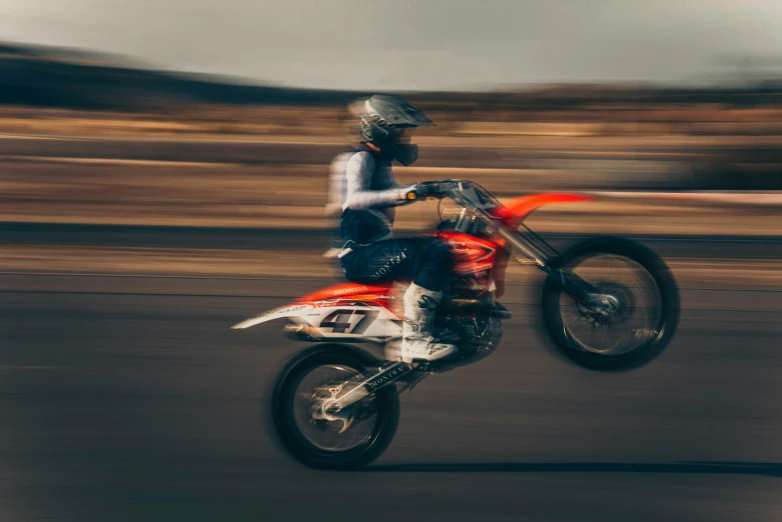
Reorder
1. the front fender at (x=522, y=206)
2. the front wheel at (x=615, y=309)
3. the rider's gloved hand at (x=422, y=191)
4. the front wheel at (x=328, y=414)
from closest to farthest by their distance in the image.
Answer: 1. the front wheel at (x=328, y=414)
2. the rider's gloved hand at (x=422, y=191)
3. the front fender at (x=522, y=206)
4. the front wheel at (x=615, y=309)

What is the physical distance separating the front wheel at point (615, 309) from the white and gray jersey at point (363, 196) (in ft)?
3.08

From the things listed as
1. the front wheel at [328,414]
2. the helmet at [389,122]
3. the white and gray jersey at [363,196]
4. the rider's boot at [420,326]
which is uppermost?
the helmet at [389,122]

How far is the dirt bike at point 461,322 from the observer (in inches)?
209

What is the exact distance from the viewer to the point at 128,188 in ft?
80.9

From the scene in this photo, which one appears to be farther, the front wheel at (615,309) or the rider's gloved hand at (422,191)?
the front wheel at (615,309)

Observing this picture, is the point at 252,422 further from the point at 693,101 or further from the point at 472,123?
the point at 693,101

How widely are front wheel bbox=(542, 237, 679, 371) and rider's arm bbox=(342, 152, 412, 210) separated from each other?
3.22 feet

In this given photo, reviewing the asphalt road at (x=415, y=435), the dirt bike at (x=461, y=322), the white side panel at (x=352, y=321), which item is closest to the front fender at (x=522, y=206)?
the dirt bike at (x=461, y=322)

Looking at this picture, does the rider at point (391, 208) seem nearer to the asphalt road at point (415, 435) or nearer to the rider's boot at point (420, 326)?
the rider's boot at point (420, 326)

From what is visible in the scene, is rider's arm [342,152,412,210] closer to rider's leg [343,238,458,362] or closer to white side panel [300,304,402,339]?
rider's leg [343,238,458,362]

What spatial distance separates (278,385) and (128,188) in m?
20.2

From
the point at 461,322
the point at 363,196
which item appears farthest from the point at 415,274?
the point at 363,196

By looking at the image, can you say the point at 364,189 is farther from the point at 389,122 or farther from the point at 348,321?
the point at 348,321

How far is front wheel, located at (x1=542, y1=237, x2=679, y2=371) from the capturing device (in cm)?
582
